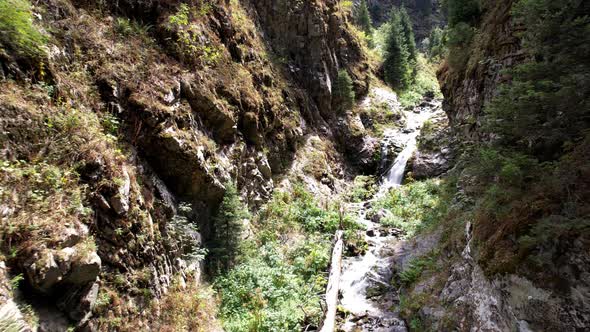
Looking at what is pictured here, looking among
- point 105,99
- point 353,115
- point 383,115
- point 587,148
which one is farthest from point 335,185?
point 587,148

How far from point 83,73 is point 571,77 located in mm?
9475

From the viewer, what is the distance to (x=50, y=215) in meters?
5.20

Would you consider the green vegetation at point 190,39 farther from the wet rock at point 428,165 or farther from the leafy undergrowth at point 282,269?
the wet rock at point 428,165

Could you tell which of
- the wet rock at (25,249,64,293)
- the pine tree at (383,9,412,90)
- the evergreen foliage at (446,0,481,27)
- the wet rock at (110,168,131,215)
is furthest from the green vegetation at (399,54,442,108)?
the wet rock at (25,249,64,293)

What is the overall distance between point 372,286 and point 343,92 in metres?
16.2

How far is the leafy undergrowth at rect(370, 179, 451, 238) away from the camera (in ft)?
43.1

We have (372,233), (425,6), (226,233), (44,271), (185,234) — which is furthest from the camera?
(425,6)

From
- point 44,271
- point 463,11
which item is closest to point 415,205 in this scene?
point 463,11

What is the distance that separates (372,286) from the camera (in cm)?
1022

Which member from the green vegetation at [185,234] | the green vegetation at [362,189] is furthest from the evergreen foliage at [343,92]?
the green vegetation at [185,234]

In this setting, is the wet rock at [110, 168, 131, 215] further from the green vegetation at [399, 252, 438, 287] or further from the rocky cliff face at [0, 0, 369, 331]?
the green vegetation at [399, 252, 438, 287]

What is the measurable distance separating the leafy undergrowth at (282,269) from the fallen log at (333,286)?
0.50 meters

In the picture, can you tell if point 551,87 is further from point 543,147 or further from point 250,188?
point 250,188

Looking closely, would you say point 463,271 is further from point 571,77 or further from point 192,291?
point 192,291
